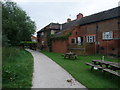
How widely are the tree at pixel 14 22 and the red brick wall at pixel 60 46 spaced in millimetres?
5946

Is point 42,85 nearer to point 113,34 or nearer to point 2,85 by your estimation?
point 2,85

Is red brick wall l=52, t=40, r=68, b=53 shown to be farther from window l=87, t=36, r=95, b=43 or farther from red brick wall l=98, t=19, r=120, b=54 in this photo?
red brick wall l=98, t=19, r=120, b=54

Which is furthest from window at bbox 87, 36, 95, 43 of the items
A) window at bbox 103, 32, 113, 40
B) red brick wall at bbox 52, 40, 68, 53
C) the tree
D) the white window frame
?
the tree

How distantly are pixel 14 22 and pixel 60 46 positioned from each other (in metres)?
9.48

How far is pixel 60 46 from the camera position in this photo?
24719 millimetres

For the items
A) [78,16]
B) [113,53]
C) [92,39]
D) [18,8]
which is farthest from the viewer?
[78,16]

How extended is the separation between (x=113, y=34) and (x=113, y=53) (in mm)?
2630

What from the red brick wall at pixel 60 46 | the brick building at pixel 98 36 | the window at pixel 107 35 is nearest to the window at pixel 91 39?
the brick building at pixel 98 36

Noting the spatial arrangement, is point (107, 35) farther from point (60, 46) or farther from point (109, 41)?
point (60, 46)

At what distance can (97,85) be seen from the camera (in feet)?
16.7

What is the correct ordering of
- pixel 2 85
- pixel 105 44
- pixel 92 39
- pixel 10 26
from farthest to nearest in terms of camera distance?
pixel 10 26 → pixel 92 39 → pixel 105 44 → pixel 2 85

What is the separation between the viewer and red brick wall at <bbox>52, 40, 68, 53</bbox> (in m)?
23.0

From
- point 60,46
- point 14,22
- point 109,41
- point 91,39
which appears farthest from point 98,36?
point 14,22

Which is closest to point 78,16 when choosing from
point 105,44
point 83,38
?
point 83,38
